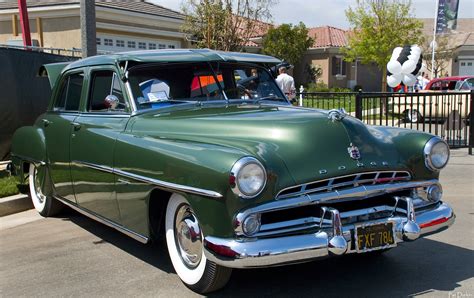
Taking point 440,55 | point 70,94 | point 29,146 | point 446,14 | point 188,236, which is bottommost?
point 188,236

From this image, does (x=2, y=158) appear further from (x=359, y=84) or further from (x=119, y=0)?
(x=359, y=84)

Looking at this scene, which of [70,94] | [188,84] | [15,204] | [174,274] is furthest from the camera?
[15,204]

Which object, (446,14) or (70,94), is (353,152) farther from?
(446,14)

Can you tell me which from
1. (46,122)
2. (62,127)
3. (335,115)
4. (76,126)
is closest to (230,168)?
(335,115)

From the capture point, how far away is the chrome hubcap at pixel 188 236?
3.56 m

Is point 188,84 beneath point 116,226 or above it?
above

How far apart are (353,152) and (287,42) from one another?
1050 inches

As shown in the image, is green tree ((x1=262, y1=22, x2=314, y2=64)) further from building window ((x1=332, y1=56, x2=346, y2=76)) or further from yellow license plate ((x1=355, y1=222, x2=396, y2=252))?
yellow license plate ((x1=355, y1=222, x2=396, y2=252))

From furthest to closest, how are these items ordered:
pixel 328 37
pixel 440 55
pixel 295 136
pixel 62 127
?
1. pixel 440 55
2. pixel 328 37
3. pixel 62 127
4. pixel 295 136

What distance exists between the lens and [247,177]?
10.4ft

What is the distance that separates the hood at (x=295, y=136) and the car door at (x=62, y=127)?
133 cm

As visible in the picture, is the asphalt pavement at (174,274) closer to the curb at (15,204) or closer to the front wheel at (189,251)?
the front wheel at (189,251)

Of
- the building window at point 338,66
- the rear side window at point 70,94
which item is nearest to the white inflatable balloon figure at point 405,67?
the rear side window at point 70,94

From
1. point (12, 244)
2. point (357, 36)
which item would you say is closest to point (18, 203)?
point (12, 244)
